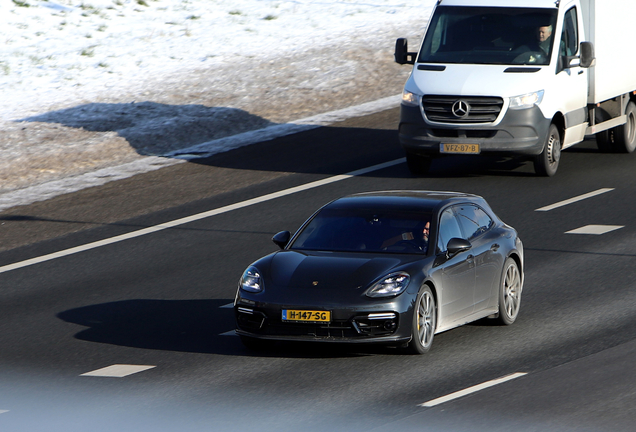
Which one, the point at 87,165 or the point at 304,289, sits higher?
the point at 304,289

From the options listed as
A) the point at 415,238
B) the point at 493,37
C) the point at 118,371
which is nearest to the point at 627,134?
the point at 493,37

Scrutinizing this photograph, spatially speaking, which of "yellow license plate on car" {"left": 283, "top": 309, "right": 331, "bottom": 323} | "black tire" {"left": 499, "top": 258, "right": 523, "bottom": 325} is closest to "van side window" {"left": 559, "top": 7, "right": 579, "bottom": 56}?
"black tire" {"left": 499, "top": 258, "right": 523, "bottom": 325}

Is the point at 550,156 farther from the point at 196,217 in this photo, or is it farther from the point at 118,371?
the point at 118,371

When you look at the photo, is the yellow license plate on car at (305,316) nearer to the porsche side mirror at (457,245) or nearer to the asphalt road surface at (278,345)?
the asphalt road surface at (278,345)

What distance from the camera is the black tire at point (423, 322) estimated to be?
10.0 metres

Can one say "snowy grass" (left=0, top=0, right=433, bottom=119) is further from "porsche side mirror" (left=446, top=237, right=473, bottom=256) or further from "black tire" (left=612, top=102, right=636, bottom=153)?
"porsche side mirror" (left=446, top=237, right=473, bottom=256)

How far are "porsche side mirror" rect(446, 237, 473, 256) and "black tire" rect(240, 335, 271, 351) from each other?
1876 millimetres

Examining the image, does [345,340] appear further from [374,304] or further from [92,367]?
[92,367]

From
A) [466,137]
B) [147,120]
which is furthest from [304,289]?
[147,120]

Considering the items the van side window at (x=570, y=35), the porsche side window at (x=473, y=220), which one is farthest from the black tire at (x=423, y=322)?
the van side window at (x=570, y=35)

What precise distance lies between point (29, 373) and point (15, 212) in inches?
339

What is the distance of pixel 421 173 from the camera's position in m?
19.4

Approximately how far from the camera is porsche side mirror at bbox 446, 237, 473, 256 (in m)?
10.6

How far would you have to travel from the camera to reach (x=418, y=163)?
19.2m
